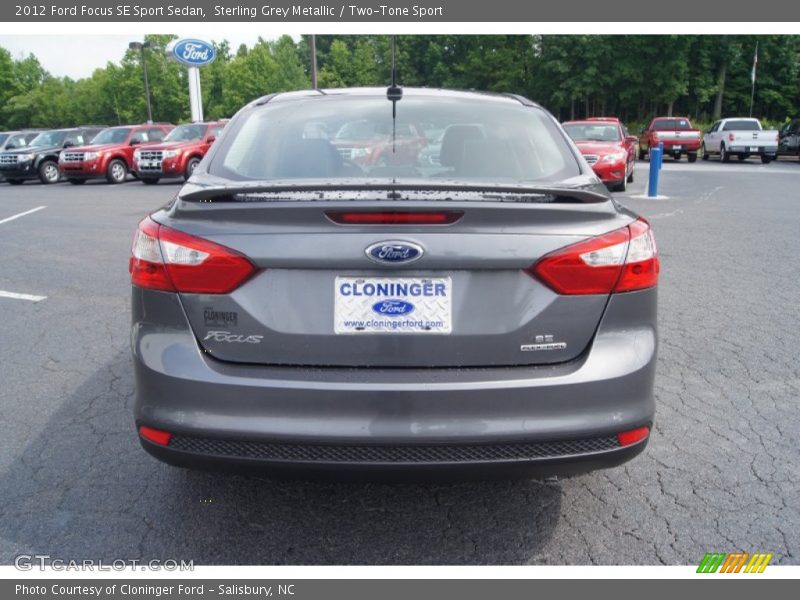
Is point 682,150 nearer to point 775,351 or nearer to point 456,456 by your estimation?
point 775,351

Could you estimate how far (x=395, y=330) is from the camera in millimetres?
2295

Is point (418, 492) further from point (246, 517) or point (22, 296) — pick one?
point (22, 296)

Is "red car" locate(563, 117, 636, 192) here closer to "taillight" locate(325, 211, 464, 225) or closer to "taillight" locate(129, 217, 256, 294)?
"taillight" locate(325, 211, 464, 225)

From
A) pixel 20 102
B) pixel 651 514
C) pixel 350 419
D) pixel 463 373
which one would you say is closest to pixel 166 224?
pixel 350 419

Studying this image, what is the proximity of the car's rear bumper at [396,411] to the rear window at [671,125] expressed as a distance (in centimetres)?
3031

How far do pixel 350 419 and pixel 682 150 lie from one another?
29551mm

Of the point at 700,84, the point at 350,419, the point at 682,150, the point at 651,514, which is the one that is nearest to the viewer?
the point at 350,419

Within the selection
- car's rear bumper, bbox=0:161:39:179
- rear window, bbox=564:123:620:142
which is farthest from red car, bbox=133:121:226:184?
rear window, bbox=564:123:620:142

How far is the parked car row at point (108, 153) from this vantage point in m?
20.1

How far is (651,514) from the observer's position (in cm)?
290

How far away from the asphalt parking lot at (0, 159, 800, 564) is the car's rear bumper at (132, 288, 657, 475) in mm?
508

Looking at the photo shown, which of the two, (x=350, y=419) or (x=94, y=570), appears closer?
(x=350, y=419)

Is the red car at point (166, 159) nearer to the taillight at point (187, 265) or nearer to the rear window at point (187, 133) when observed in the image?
the rear window at point (187, 133)

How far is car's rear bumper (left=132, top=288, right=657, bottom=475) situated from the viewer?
2271 millimetres
